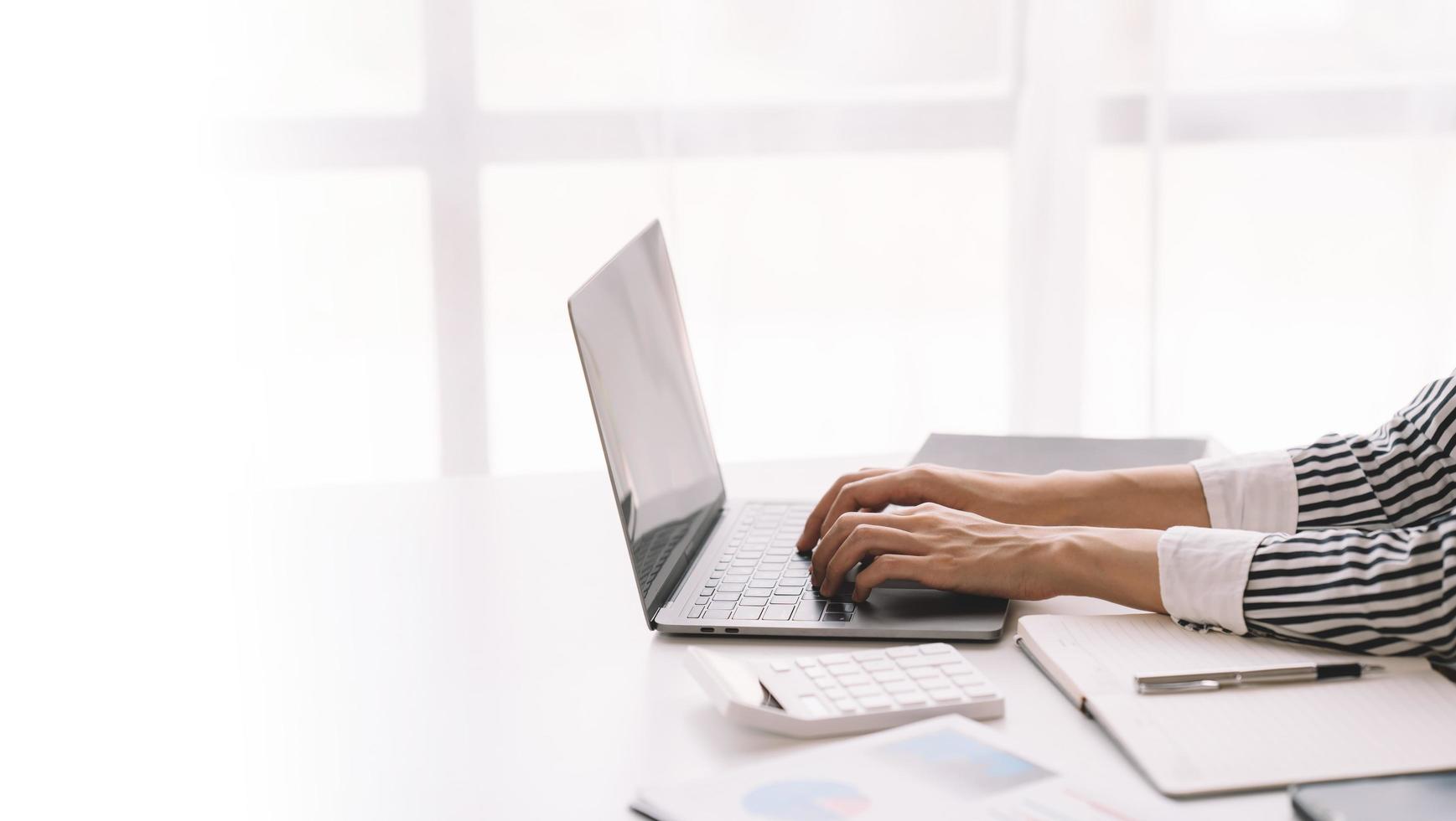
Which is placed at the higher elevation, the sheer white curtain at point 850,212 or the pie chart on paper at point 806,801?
the sheer white curtain at point 850,212

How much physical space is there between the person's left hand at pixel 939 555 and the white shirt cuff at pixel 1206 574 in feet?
0.26

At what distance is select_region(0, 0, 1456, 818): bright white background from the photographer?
2.45 metres

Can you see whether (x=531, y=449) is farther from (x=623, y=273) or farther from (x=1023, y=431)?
(x=623, y=273)

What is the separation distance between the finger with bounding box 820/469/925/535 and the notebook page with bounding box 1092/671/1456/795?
0.34 meters

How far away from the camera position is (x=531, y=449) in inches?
103

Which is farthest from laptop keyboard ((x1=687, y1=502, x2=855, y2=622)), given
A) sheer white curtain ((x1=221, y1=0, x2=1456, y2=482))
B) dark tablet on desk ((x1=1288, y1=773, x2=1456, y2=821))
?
sheer white curtain ((x1=221, y1=0, x2=1456, y2=482))

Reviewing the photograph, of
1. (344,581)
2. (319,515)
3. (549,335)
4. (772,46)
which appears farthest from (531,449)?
(344,581)

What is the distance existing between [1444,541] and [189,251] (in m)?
2.23

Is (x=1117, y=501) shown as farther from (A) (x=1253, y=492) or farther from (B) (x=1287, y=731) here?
(B) (x=1287, y=731)

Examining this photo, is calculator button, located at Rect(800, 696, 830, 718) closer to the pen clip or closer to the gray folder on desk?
the pen clip

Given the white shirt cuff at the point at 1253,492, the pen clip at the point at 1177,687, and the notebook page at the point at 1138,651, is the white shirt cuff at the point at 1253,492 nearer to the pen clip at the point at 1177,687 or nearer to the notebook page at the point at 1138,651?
the notebook page at the point at 1138,651

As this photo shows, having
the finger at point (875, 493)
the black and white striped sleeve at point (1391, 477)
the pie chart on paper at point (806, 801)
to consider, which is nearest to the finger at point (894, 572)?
the finger at point (875, 493)

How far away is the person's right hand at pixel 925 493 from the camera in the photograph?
3.61 ft

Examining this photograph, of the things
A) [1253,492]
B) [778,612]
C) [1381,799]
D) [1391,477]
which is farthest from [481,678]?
[1391,477]
